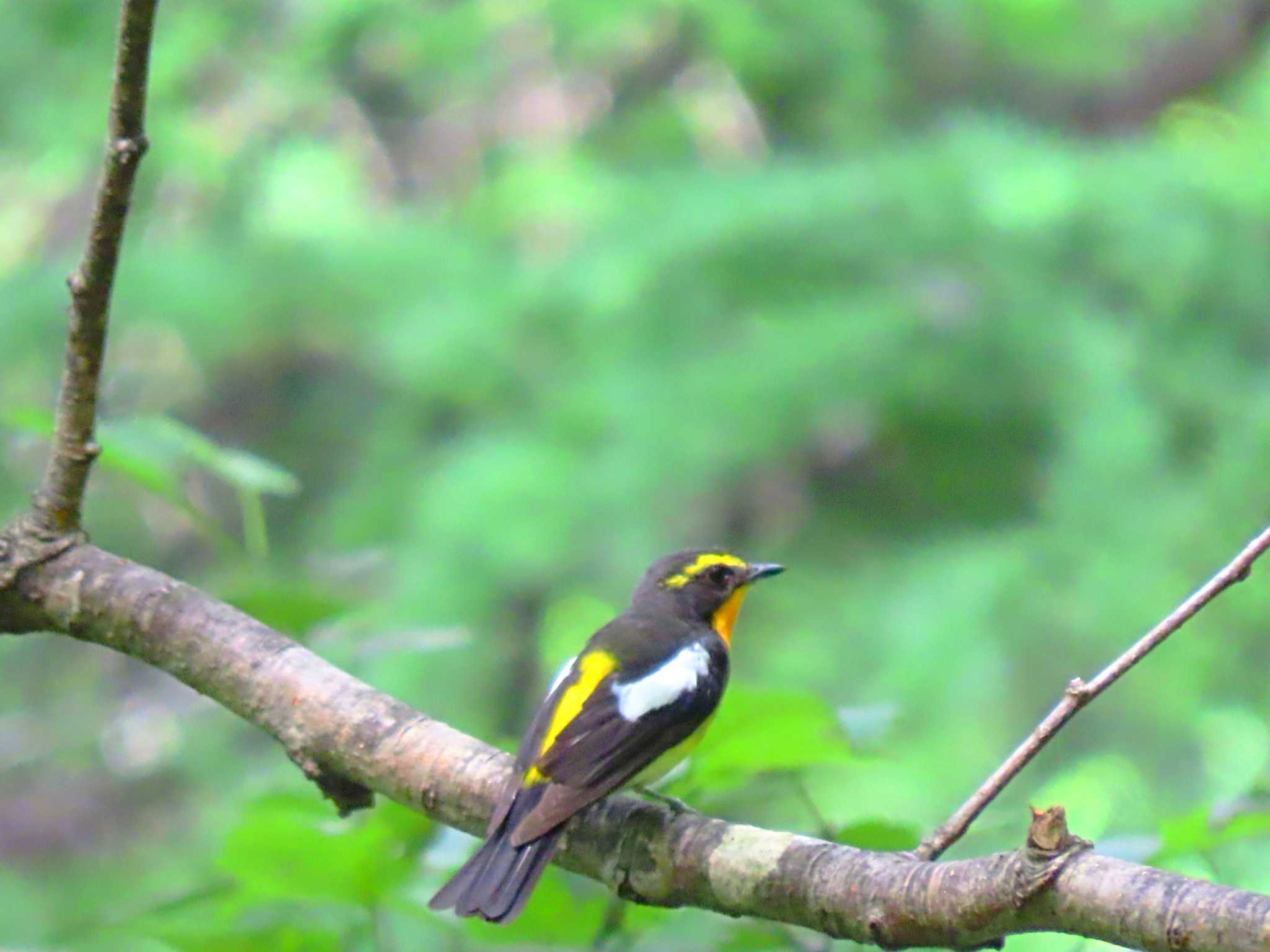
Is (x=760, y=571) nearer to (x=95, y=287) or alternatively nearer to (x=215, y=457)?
(x=215, y=457)

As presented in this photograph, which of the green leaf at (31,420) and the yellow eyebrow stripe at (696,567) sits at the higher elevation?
the yellow eyebrow stripe at (696,567)

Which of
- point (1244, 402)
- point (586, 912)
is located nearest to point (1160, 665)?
point (1244, 402)

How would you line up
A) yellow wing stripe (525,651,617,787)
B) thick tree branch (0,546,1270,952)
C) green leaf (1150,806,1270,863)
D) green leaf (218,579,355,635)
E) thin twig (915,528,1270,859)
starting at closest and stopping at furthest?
thick tree branch (0,546,1270,952)
thin twig (915,528,1270,859)
green leaf (1150,806,1270,863)
green leaf (218,579,355,635)
yellow wing stripe (525,651,617,787)

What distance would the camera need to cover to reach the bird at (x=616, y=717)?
4.98 feet

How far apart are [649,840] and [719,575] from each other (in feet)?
4.27

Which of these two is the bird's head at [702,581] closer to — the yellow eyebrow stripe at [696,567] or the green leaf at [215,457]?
the yellow eyebrow stripe at [696,567]

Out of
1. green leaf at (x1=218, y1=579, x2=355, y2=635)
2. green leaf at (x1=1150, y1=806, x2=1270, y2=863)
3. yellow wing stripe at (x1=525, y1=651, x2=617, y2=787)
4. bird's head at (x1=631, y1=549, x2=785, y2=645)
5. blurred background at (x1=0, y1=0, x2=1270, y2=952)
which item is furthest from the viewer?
blurred background at (x1=0, y1=0, x2=1270, y2=952)

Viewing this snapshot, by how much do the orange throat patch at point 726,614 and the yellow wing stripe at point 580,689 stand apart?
0.52 m

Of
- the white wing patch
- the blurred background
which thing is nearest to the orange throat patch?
the blurred background

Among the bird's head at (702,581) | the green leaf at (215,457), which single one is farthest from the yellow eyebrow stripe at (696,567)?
the green leaf at (215,457)

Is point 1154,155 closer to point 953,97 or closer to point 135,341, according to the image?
point 953,97

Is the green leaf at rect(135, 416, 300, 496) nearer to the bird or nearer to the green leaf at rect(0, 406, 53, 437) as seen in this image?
the green leaf at rect(0, 406, 53, 437)

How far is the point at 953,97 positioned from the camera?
16.6ft

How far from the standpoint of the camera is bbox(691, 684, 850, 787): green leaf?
4.66ft
